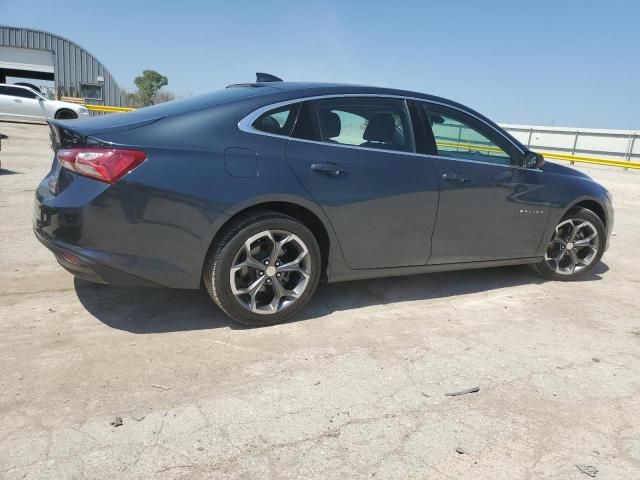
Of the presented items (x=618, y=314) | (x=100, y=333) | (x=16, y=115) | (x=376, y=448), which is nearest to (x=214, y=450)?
(x=376, y=448)

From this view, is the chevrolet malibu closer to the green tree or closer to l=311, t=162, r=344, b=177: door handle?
l=311, t=162, r=344, b=177: door handle

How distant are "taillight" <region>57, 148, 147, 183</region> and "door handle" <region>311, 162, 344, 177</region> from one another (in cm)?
108

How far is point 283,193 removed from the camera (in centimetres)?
326

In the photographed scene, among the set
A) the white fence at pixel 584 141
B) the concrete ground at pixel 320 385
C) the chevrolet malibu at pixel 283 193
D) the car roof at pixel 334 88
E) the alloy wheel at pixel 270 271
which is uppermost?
the white fence at pixel 584 141

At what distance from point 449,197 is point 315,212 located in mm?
1171

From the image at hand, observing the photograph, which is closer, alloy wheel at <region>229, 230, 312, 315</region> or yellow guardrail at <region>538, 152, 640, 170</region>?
alloy wheel at <region>229, 230, 312, 315</region>

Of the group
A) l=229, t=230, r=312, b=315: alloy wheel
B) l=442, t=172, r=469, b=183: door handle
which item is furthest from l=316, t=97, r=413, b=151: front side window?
l=229, t=230, r=312, b=315: alloy wheel

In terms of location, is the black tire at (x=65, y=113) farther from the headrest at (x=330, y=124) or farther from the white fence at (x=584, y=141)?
the white fence at (x=584, y=141)

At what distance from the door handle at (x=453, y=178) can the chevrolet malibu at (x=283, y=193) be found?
12mm

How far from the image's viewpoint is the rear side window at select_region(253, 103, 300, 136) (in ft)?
10.8

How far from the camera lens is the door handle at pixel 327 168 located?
339 centimetres

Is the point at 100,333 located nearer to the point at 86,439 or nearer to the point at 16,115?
the point at 86,439

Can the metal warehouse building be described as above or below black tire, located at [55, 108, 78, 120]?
above

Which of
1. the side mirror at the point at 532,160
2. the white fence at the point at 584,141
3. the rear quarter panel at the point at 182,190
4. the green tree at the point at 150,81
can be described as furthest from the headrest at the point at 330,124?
the green tree at the point at 150,81
